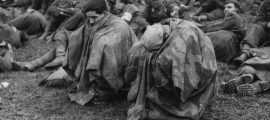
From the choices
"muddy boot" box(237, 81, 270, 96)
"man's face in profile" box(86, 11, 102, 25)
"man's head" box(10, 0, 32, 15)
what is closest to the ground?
"muddy boot" box(237, 81, 270, 96)

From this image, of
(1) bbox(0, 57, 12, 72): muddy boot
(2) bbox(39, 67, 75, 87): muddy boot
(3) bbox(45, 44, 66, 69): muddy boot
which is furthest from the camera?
(3) bbox(45, 44, 66, 69): muddy boot

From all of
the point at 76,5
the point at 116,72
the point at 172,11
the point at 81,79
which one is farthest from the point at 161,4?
Result: the point at 76,5

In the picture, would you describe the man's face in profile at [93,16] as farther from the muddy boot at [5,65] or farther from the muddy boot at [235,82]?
the muddy boot at [5,65]

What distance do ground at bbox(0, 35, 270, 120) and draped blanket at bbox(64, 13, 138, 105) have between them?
0.23m

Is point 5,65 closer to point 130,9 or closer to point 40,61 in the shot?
point 40,61

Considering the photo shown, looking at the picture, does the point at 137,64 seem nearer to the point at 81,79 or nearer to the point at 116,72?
the point at 116,72

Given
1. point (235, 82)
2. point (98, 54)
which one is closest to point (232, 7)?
point (235, 82)

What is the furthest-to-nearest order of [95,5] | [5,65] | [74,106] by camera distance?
[5,65]
[95,5]
[74,106]

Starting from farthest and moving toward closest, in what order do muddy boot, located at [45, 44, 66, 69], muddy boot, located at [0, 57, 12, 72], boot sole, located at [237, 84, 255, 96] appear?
muddy boot, located at [45, 44, 66, 69] < muddy boot, located at [0, 57, 12, 72] < boot sole, located at [237, 84, 255, 96]

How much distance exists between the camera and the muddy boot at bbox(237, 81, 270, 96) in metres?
7.17

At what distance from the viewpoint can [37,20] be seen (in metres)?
11.9

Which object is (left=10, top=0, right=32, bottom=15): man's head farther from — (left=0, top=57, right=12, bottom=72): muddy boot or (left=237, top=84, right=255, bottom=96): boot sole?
(left=237, top=84, right=255, bottom=96): boot sole

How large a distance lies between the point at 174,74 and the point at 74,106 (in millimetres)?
2114

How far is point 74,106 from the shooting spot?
704 centimetres
